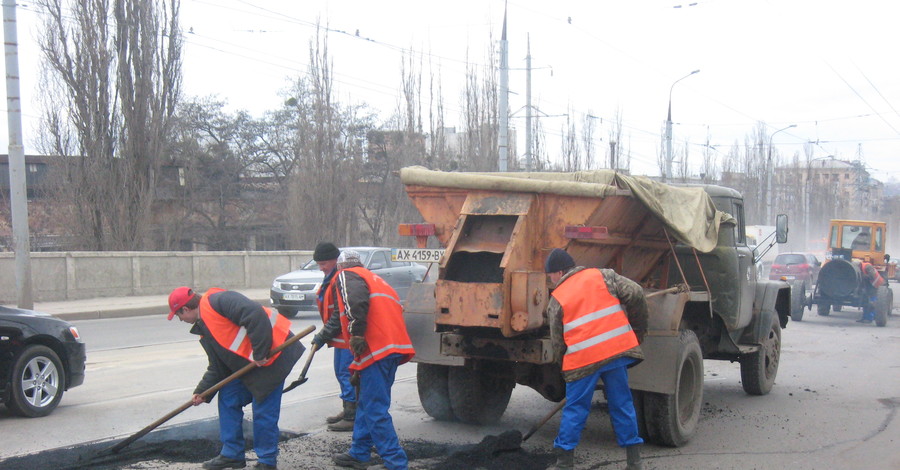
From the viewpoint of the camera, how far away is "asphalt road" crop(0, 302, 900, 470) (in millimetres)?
Answer: 6473

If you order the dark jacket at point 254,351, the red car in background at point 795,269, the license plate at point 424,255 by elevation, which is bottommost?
the red car in background at point 795,269

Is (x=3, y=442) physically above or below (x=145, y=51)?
below

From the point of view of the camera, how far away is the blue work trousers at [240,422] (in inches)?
224

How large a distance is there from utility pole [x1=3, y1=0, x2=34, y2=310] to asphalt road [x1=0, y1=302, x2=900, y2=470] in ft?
16.7

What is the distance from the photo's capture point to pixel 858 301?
1977cm

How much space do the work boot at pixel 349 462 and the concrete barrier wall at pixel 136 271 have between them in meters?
15.9

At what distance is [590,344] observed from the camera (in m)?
5.53

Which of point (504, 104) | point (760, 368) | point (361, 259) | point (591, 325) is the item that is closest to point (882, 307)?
point (504, 104)

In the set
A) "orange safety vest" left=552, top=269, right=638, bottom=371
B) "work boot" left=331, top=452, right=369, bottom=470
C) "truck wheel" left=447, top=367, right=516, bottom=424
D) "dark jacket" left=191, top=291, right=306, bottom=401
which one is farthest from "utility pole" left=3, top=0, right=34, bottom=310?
"orange safety vest" left=552, top=269, right=638, bottom=371

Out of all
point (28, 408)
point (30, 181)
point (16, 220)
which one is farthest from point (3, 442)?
point (30, 181)

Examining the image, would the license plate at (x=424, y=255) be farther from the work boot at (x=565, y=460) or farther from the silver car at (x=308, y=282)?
the silver car at (x=308, y=282)

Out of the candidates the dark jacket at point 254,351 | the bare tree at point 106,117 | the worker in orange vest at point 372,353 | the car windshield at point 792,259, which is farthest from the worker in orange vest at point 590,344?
the car windshield at point 792,259

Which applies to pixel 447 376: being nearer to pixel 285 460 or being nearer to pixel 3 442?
pixel 285 460

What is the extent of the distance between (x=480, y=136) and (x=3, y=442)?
101ft
